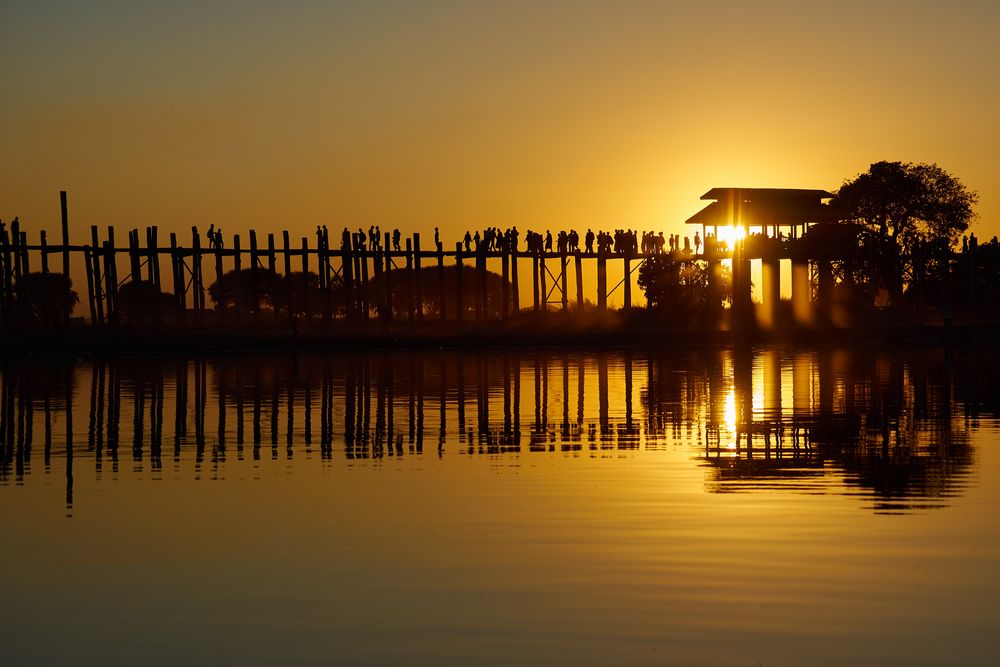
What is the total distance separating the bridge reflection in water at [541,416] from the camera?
620 inches

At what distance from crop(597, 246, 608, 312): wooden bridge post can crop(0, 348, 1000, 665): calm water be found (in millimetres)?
35740

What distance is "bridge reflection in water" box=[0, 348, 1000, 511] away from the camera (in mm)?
15758

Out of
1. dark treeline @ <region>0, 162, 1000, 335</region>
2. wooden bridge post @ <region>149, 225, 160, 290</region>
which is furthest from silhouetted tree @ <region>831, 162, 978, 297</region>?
wooden bridge post @ <region>149, 225, 160, 290</region>

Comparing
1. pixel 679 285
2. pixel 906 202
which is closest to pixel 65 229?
pixel 679 285

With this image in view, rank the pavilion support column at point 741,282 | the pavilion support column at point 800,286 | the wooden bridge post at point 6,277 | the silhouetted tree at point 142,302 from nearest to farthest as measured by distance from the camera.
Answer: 1. the wooden bridge post at point 6,277
2. the silhouetted tree at point 142,302
3. the pavilion support column at point 741,282
4. the pavilion support column at point 800,286

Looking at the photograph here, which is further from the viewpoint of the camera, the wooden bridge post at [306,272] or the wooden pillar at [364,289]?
the wooden pillar at [364,289]

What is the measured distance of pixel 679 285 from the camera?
57969 mm

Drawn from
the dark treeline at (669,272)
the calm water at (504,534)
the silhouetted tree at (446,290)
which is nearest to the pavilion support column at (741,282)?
the dark treeline at (669,272)

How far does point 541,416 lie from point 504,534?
35.2 ft

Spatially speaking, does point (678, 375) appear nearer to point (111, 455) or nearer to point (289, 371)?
point (289, 371)

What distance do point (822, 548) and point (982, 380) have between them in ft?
67.2

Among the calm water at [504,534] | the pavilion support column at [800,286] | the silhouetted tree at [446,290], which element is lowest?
the calm water at [504,534]

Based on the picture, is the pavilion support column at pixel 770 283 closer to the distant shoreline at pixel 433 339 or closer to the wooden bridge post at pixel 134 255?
the distant shoreline at pixel 433 339

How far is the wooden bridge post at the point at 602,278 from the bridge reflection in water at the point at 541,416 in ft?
70.9
